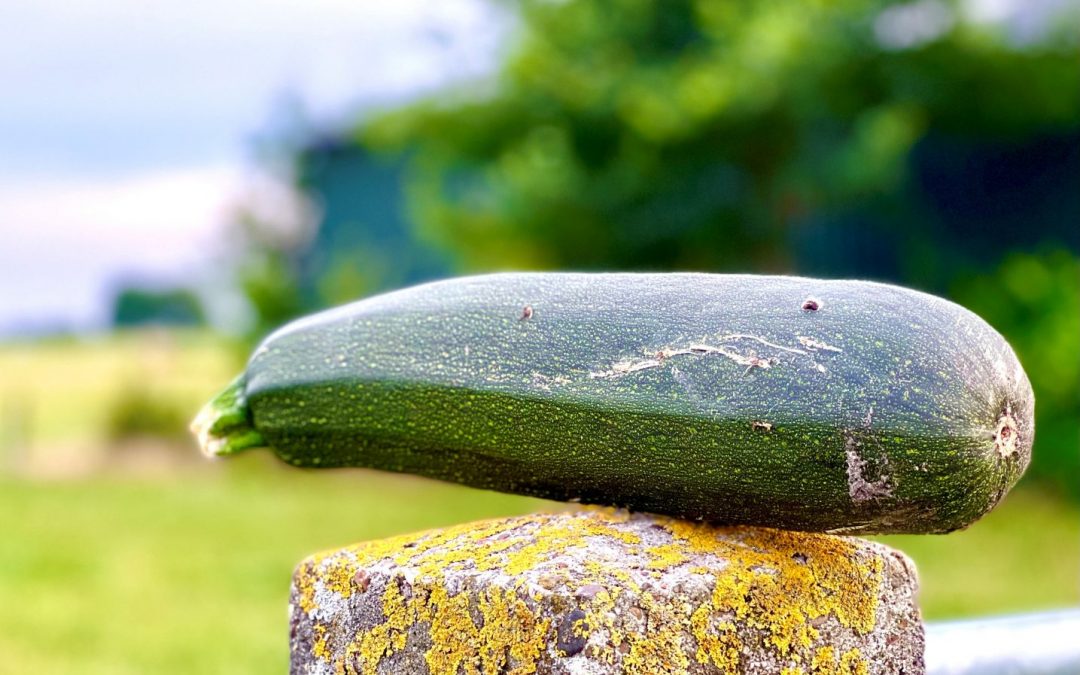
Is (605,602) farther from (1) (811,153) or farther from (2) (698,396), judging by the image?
(1) (811,153)

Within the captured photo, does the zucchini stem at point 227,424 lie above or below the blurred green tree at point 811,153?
below

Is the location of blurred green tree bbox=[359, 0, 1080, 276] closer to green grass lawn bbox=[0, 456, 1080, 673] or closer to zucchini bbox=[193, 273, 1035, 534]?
green grass lawn bbox=[0, 456, 1080, 673]

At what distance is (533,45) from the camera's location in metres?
11.2

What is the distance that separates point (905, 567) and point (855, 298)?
0.62 m

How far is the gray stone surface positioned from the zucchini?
110mm

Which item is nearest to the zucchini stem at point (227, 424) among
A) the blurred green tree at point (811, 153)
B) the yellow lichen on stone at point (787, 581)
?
the yellow lichen on stone at point (787, 581)

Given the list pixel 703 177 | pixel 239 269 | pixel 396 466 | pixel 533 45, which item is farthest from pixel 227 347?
pixel 396 466

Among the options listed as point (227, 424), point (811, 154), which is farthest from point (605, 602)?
point (811, 154)

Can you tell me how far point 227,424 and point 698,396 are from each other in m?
1.16

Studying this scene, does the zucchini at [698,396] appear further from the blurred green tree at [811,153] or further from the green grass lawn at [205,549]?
the blurred green tree at [811,153]

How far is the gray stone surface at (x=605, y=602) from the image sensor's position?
6.42 ft

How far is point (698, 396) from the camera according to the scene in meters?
2.05

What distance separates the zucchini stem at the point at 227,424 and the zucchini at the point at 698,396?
0.25 m

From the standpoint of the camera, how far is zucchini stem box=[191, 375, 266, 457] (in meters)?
2.57
